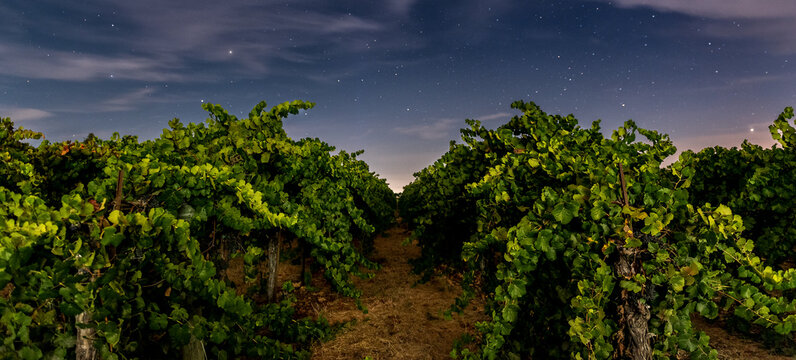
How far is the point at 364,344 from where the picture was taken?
6426 mm

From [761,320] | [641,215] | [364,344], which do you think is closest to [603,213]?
[641,215]

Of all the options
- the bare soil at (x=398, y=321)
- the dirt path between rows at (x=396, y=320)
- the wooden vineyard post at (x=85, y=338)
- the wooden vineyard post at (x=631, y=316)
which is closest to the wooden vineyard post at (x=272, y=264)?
the bare soil at (x=398, y=321)

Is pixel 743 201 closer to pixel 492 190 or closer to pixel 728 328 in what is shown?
pixel 728 328

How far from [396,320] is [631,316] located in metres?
6.17

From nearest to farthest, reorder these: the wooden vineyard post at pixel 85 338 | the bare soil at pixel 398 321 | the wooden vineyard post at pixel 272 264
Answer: the wooden vineyard post at pixel 85 338 < the bare soil at pixel 398 321 < the wooden vineyard post at pixel 272 264

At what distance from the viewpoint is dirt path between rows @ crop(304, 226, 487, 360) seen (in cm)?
621

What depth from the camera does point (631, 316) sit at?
2139 millimetres

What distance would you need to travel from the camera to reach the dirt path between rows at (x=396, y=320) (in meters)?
6.21

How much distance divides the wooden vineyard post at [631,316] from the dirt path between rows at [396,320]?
3.76 m

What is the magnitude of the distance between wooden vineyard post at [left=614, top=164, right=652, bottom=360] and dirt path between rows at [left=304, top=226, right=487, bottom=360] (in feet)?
12.3

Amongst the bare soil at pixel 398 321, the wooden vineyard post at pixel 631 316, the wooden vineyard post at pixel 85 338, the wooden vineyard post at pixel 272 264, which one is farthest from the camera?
the wooden vineyard post at pixel 272 264

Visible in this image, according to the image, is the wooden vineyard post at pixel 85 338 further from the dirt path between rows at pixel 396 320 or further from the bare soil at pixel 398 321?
the dirt path between rows at pixel 396 320

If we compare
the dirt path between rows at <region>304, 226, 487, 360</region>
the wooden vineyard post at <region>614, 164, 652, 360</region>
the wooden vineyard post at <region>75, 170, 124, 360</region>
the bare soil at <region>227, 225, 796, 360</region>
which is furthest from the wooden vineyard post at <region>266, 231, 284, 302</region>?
the wooden vineyard post at <region>614, 164, 652, 360</region>

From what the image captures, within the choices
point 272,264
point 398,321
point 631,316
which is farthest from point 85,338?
point 398,321
